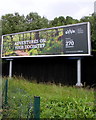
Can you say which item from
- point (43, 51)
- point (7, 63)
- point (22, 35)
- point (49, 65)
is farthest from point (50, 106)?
point (7, 63)

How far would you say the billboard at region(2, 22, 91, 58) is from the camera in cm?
1128

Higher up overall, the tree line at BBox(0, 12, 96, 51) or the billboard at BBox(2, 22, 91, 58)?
the tree line at BBox(0, 12, 96, 51)

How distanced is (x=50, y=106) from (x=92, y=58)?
9.06 m

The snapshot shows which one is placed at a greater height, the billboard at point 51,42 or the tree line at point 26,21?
the tree line at point 26,21

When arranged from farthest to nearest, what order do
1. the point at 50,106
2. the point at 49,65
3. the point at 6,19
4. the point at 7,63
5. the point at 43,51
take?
the point at 6,19
the point at 7,63
the point at 49,65
the point at 43,51
the point at 50,106

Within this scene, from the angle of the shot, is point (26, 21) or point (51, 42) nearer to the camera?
point (51, 42)

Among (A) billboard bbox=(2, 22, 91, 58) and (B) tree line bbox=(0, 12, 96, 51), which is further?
(B) tree line bbox=(0, 12, 96, 51)

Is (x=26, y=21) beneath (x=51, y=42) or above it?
above

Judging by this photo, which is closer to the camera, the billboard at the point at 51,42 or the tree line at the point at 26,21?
the billboard at the point at 51,42

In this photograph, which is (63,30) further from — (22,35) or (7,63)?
(7,63)

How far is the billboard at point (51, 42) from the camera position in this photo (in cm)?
1128

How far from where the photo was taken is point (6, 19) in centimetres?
2675

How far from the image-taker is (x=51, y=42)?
12594 mm

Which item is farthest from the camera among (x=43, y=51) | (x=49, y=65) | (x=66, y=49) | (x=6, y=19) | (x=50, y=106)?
(x=6, y=19)
